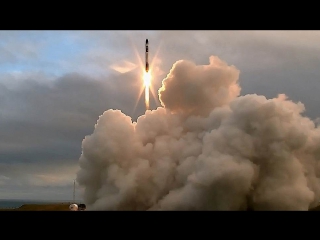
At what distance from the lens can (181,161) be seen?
33.8m

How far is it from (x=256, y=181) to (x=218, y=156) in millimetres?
3747

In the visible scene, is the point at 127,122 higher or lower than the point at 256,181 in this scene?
higher

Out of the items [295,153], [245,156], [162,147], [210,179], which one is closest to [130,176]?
[162,147]
